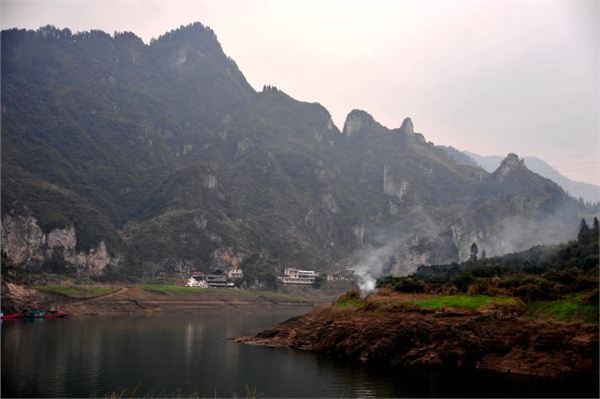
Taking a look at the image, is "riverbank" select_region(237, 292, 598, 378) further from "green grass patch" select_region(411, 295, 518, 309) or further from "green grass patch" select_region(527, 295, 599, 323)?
"green grass patch" select_region(527, 295, 599, 323)

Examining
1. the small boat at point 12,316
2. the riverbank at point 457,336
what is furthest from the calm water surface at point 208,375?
the small boat at point 12,316

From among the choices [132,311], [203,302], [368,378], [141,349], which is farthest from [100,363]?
[203,302]

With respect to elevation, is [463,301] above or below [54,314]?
above

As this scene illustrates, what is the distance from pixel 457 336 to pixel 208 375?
2391cm

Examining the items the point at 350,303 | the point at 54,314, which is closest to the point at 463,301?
the point at 350,303

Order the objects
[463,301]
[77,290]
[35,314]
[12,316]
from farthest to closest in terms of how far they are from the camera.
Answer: [77,290] → [35,314] → [12,316] → [463,301]

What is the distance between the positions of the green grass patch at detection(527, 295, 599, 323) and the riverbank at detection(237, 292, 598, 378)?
1.77ft

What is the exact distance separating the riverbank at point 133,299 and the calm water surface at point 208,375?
56867mm

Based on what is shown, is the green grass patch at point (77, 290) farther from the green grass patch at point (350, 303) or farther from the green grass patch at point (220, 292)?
the green grass patch at point (350, 303)

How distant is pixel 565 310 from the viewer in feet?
174

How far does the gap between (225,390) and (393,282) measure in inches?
1544

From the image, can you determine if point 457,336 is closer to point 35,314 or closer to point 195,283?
point 35,314

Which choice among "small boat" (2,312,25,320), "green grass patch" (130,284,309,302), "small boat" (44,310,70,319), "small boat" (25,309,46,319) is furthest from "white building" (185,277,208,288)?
"small boat" (2,312,25,320)

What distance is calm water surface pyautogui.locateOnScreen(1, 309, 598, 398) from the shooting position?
44.2 metres
